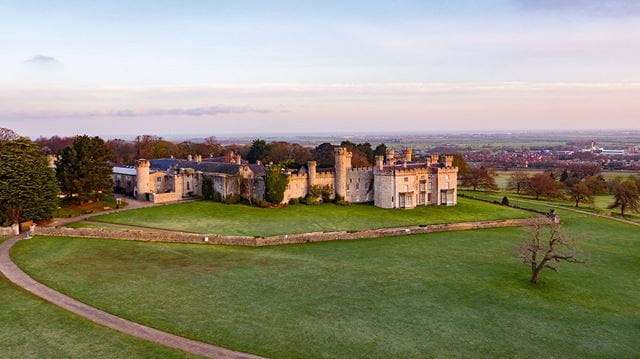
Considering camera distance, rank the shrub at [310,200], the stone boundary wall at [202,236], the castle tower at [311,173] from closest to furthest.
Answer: the stone boundary wall at [202,236]
the shrub at [310,200]
the castle tower at [311,173]

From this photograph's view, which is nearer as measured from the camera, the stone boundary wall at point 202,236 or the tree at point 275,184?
the stone boundary wall at point 202,236

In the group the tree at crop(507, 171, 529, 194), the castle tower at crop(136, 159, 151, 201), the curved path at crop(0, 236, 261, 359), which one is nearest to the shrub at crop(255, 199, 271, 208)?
the castle tower at crop(136, 159, 151, 201)

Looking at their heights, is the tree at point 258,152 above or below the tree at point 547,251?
above

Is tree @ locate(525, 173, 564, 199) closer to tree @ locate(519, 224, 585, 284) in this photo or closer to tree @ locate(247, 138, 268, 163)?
tree @ locate(519, 224, 585, 284)

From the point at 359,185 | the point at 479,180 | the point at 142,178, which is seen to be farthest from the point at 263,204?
the point at 479,180

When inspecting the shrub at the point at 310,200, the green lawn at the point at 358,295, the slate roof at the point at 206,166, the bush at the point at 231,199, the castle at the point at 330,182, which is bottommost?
the green lawn at the point at 358,295

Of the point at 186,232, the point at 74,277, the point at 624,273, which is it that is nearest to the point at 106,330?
the point at 74,277

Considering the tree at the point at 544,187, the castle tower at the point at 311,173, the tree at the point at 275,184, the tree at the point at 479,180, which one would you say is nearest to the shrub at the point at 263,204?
→ the tree at the point at 275,184

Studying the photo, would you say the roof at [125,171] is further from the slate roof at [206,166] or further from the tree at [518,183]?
the tree at [518,183]

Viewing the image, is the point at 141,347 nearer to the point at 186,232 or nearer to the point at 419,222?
the point at 186,232
